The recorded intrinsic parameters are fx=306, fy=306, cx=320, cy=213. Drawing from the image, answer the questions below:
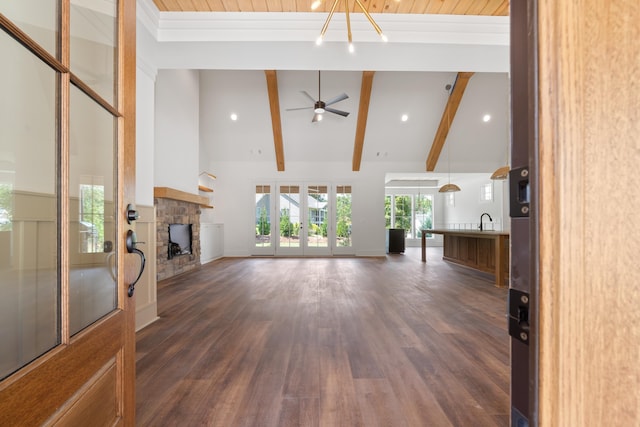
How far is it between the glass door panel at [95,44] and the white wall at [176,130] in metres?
4.06

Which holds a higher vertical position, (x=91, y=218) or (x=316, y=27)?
(x=316, y=27)

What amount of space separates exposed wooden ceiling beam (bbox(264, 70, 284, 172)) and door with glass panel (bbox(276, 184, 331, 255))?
84cm

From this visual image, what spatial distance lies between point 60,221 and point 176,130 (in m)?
5.17

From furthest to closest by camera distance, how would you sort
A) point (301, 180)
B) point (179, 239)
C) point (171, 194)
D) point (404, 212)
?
point (404, 212), point (301, 180), point (179, 239), point (171, 194)

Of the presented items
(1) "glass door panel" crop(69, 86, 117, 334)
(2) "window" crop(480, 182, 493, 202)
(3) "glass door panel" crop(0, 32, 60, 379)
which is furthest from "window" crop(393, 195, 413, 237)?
(3) "glass door panel" crop(0, 32, 60, 379)

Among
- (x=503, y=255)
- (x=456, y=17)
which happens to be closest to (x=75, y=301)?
(x=456, y=17)

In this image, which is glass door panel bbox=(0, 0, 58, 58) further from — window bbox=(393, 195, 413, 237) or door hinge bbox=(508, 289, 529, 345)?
window bbox=(393, 195, 413, 237)

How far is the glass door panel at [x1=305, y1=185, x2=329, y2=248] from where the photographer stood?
341 inches

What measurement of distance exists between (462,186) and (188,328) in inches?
456

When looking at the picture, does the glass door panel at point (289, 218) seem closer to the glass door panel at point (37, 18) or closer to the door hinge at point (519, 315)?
the glass door panel at point (37, 18)

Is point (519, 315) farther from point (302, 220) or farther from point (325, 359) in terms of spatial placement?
point (302, 220)

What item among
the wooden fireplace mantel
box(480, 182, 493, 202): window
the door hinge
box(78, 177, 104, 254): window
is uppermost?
box(480, 182, 493, 202): window

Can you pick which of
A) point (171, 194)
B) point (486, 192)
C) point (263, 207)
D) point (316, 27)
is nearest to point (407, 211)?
point (486, 192)

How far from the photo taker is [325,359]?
83.0 inches
